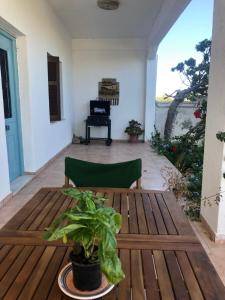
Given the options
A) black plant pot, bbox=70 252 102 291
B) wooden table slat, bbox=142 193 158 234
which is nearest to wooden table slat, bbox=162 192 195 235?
wooden table slat, bbox=142 193 158 234

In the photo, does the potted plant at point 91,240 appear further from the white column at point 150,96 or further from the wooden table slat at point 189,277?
the white column at point 150,96

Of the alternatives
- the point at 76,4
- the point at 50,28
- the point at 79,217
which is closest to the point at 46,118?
the point at 50,28

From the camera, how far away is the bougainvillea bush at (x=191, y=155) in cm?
318

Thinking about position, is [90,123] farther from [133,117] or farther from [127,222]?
[127,222]

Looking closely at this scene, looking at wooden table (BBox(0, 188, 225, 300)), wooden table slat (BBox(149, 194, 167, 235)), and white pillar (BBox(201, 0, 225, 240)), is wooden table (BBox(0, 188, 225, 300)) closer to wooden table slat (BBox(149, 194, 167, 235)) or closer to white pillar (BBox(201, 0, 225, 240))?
wooden table slat (BBox(149, 194, 167, 235))

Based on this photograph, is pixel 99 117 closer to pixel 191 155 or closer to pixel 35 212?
pixel 191 155

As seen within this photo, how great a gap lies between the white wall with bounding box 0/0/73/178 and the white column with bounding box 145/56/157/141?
2.82 metres

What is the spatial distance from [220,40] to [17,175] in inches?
132

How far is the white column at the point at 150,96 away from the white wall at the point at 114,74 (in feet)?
0.75

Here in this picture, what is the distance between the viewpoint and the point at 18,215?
4.33ft

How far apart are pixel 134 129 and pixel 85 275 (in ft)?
23.1

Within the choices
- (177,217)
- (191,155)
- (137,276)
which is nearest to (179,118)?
(191,155)

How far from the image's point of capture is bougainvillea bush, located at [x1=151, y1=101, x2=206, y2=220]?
3.18m

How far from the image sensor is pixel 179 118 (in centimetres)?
751
